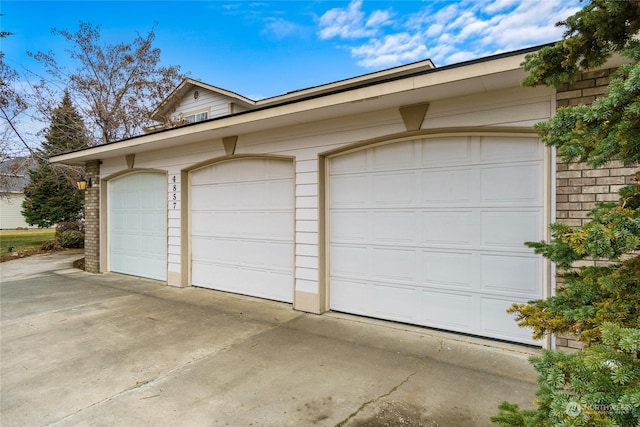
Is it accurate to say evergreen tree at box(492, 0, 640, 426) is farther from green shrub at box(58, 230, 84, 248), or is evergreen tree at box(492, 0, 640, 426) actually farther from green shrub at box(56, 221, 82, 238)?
green shrub at box(56, 221, 82, 238)

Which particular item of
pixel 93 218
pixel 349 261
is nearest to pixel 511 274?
pixel 349 261

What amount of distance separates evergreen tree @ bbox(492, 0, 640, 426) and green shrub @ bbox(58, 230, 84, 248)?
16.1m

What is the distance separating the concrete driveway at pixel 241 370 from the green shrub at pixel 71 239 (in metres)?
9.55

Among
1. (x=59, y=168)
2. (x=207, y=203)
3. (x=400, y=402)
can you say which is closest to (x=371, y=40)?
(x=207, y=203)

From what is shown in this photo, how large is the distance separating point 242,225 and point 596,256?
17.9 feet

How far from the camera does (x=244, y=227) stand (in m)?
6.12

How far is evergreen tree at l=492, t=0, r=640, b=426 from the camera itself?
3.46 ft

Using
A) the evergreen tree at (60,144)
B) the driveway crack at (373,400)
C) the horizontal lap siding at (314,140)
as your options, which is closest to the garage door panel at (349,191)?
the horizontal lap siding at (314,140)

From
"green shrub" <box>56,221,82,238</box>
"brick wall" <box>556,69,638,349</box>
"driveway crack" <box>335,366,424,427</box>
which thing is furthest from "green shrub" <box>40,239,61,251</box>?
"brick wall" <box>556,69,638,349</box>

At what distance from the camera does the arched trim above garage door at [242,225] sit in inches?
223

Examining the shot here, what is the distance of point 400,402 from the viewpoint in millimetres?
2705

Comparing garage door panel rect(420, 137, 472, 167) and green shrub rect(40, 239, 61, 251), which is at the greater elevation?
garage door panel rect(420, 137, 472, 167)

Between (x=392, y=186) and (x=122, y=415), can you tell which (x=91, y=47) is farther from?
(x=122, y=415)

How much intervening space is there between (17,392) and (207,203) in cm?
416
